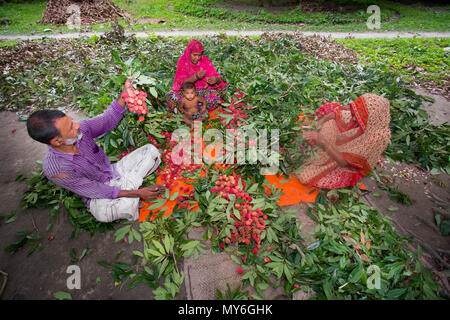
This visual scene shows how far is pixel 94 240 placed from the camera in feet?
7.74

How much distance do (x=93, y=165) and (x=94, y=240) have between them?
2.74ft

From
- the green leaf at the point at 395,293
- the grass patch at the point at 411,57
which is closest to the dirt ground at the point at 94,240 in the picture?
the green leaf at the point at 395,293

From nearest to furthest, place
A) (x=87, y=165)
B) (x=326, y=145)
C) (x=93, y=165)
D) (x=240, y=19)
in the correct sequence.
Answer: (x=87, y=165)
(x=93, y=165)
(x=326, y=145)
(x=240, y=19)

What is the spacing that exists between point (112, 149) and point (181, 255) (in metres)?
1.90

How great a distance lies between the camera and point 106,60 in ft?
16.2

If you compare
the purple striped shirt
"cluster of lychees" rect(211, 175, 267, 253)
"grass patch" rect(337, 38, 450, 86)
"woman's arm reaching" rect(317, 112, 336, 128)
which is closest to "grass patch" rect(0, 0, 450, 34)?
"grass patch" rect(337, 38, 450, 86)

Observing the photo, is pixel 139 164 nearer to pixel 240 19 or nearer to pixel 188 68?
pixel 188 68

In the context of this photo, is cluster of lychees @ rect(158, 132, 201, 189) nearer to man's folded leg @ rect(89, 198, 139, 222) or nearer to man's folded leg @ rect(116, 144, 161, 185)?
man's folded leg @ rect(116, 144, 161, 185)

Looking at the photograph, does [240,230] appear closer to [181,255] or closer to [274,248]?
[274,248]

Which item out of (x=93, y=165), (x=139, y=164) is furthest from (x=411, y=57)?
(x=93, y=165)

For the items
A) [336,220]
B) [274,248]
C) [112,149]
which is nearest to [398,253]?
[336,220]

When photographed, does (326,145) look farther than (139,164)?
No

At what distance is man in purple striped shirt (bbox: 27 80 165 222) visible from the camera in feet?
5.96

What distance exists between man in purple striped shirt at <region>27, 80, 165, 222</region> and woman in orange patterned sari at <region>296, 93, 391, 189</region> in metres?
1.99
